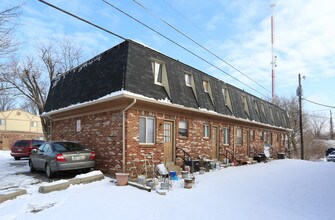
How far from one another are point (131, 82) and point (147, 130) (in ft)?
7.49

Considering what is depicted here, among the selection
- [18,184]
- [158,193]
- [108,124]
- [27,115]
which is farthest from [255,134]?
[27,115]

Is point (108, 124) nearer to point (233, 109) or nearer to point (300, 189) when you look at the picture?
point (300, 189)

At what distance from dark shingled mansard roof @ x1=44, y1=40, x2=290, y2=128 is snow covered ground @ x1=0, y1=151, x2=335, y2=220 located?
3966 mm

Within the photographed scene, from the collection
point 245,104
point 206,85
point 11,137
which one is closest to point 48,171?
point 206,85

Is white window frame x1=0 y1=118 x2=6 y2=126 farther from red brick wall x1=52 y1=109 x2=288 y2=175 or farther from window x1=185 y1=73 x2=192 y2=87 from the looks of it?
window x1=185 y1=73 x2=192 y2=87

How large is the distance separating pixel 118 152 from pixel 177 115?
→ 3818 millimetres

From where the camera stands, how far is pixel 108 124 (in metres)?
11.8

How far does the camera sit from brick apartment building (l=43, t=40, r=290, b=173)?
1106cm

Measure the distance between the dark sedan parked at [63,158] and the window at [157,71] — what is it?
4.55 meters

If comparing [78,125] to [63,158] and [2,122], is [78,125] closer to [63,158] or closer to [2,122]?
[63,158]

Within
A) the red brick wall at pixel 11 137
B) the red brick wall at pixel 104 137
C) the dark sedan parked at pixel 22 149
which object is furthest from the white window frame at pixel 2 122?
the red brick wall at pixel 104 137

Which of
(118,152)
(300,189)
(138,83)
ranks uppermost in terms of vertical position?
(138,83)

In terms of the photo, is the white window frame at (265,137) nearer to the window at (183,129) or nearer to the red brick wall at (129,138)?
the red brick wall at (129,138)

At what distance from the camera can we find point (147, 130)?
468 inches
